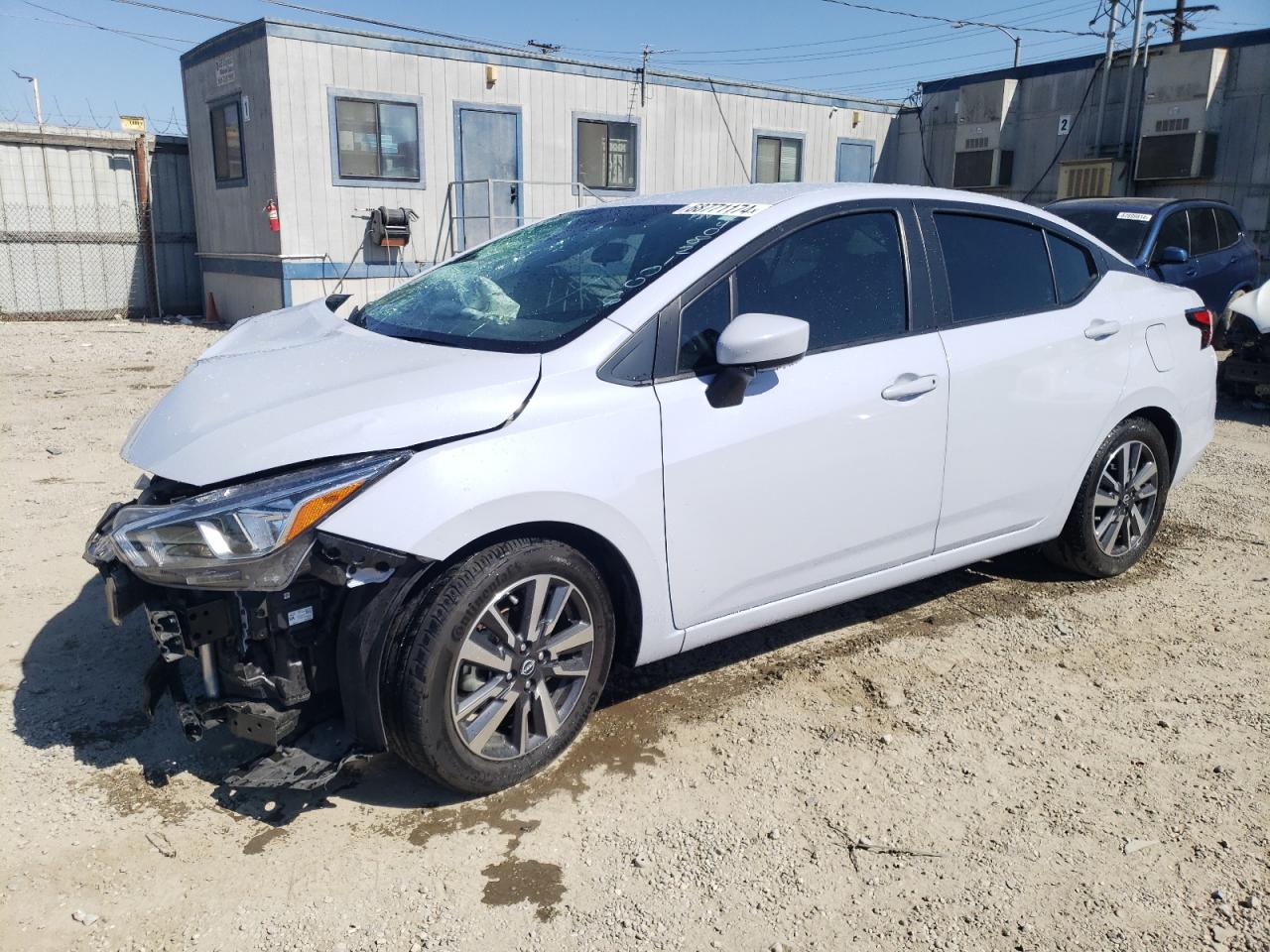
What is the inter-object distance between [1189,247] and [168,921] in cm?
1067

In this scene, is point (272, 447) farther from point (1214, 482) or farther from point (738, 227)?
point (1214, 482)

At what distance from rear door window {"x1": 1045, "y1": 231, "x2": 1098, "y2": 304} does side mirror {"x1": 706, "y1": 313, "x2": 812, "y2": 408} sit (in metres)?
1.67

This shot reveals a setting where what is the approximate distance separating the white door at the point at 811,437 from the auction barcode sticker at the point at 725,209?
0.16 metres

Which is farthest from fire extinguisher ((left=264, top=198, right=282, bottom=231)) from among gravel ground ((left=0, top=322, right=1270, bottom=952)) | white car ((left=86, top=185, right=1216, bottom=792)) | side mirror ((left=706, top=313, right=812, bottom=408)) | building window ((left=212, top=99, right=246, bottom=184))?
side mirror ((left=706, top=313, right=812, bottom=408))

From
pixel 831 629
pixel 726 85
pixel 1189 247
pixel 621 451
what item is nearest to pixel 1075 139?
pixel 726 85

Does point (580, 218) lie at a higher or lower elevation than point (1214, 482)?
higher

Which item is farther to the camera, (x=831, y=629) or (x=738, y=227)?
(x=831, y=629)

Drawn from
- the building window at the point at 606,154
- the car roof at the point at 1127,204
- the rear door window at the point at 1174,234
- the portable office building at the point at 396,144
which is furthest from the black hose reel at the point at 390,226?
the rear door window at the point at 1174,234

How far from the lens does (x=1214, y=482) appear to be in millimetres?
6543

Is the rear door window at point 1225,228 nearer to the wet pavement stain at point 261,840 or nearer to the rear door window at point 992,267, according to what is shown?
the rear door window at point 992,267

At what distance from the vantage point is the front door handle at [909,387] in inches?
142

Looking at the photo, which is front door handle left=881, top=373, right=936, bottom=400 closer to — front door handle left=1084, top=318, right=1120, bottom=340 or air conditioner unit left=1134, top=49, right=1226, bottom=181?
front door handle left=1084, top=318, right=1120, bottom=340

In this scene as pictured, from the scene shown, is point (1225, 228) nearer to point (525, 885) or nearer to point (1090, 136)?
point (1090, 136)

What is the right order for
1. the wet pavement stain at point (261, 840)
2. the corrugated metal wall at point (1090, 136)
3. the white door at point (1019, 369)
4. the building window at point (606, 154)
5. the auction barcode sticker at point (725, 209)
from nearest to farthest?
the wet pavement stain at point (261, 840)
the auction barcode sticker at point (725, 209)
the white door at point (1019, 369)
the corrugated metal wall at point (1090, 136)
the building window at point (606, 154)
